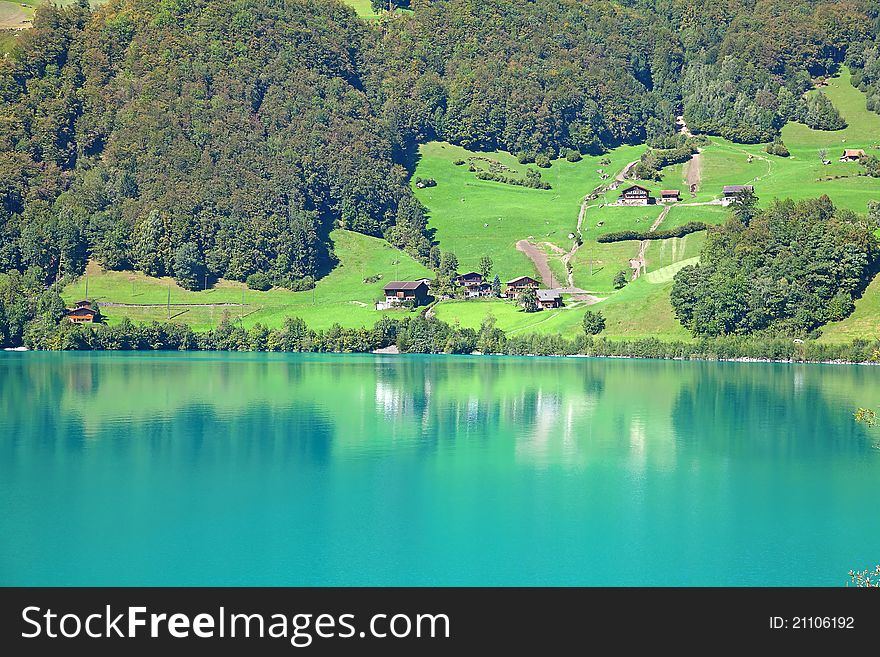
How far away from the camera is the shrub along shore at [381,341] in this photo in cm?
12469

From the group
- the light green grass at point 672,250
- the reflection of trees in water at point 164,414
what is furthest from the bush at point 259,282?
the reflection of trees in water at point 164,414

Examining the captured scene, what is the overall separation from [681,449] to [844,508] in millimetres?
14113

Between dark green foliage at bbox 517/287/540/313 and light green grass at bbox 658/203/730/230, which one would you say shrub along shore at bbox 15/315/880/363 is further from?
light green grass at bbox 658/203/730/230

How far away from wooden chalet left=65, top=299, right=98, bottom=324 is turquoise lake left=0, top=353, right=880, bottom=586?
266 ft

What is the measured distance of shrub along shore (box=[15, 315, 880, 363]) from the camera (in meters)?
125

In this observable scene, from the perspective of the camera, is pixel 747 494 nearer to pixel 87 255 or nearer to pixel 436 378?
pixel 436 378

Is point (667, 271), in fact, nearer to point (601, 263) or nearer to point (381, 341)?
point (601, 263)

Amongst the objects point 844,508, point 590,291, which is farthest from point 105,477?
point 590,291

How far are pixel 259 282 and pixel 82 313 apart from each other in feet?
126

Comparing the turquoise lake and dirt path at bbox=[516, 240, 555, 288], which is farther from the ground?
dirt path at bbox=[516, 240, 555, 288]

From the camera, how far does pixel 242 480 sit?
136ft

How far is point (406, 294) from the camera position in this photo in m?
162

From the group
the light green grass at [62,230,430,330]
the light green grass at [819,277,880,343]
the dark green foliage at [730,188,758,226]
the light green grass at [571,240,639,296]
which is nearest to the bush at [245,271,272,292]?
the light green grass at [62,230,430,330]

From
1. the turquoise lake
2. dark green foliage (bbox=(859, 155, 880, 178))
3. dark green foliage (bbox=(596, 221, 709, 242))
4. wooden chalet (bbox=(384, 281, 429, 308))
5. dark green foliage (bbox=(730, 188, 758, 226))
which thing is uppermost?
dark green foliage (bbox=(859, 155, 880, 178))
